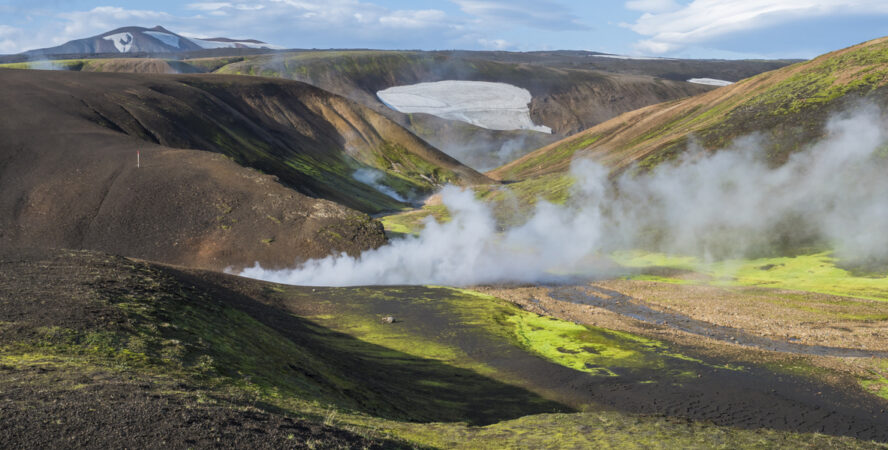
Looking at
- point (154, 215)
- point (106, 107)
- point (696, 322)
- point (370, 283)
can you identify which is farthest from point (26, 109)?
point (696, 322)

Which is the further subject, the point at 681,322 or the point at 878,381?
the point at 681,322

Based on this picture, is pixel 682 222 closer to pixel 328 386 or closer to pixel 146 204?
A: pixel 146 204

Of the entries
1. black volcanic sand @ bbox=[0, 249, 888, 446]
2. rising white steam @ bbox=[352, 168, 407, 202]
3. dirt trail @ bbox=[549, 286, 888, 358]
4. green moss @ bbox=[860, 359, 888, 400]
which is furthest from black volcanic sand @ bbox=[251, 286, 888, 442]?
rising white steam @ bbox=[352, 168, 407, 202]

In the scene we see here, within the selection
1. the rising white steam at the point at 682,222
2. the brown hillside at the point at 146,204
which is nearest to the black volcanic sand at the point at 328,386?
the brown hillside at the point at 146,204

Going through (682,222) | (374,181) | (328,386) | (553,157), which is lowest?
(682,222)

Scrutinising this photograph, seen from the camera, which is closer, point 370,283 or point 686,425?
point 686,425

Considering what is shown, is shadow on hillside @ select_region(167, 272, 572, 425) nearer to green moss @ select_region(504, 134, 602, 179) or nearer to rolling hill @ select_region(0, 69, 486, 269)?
rolling hill @ select_region(0, 69, 486, 269)

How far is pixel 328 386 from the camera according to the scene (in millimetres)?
29672

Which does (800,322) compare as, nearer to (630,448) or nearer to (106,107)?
(630,448)

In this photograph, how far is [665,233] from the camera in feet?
314

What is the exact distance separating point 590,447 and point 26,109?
286 ft

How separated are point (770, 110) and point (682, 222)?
3722 cm

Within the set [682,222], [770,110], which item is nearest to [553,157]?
[770,110]

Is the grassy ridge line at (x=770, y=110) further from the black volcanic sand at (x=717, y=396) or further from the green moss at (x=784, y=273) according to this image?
the black volcanic sand at (x=717, y=396)
